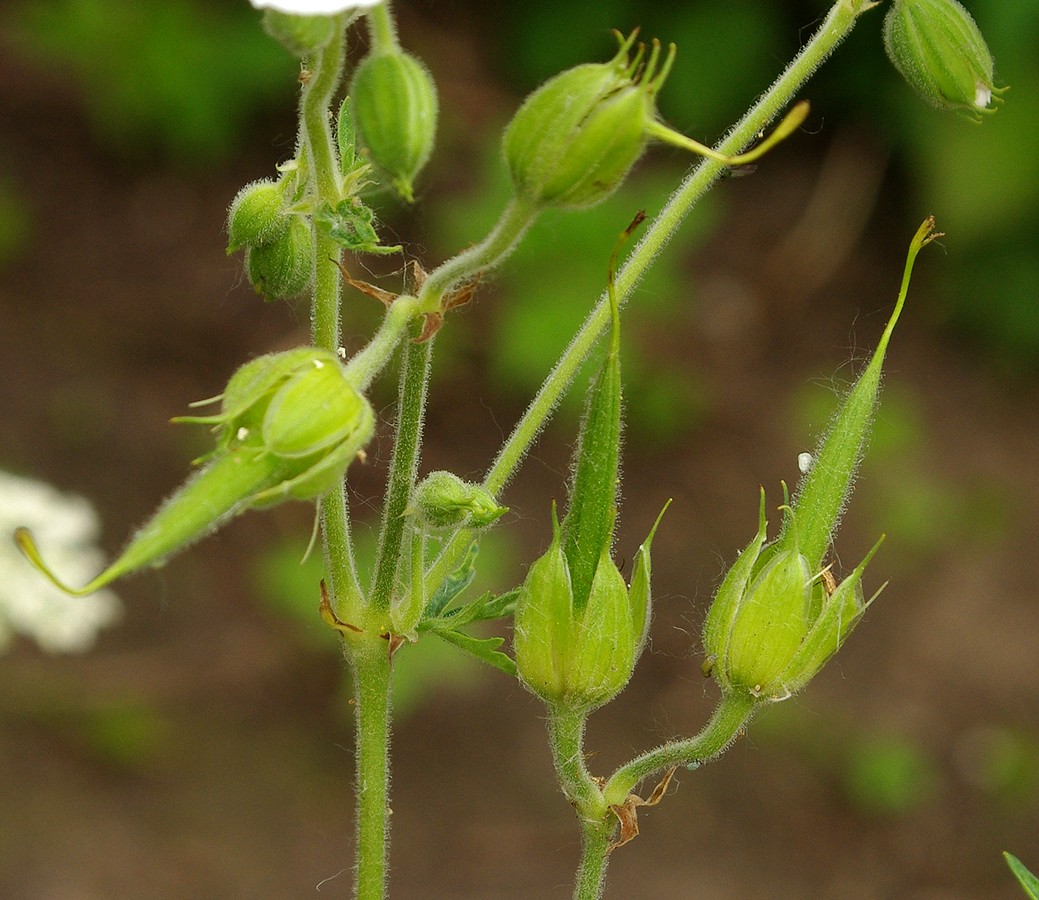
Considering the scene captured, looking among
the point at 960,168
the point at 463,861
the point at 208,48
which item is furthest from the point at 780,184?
the point at 463,861

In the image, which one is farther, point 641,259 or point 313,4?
point 641,259

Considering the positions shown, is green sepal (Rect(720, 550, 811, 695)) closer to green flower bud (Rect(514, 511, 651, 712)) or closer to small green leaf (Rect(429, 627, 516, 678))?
green flower bud (Rect(514, 511, 651, 712))

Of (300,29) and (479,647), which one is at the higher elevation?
(300,29)

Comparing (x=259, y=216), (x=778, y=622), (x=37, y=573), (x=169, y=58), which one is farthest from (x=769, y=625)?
(x=169, y=58)

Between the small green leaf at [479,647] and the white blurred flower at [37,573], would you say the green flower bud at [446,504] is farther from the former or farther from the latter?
the white blurred flower at [37,573]

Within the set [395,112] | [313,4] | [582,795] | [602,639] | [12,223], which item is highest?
[313,4]

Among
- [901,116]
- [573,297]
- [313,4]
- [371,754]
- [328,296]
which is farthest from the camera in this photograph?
[901,116]

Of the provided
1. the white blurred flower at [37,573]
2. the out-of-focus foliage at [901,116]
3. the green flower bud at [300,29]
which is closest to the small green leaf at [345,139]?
the green flower bud at [300,29]

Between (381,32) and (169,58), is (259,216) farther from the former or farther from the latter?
(169,58)

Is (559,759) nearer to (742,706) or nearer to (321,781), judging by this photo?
(742,706)
